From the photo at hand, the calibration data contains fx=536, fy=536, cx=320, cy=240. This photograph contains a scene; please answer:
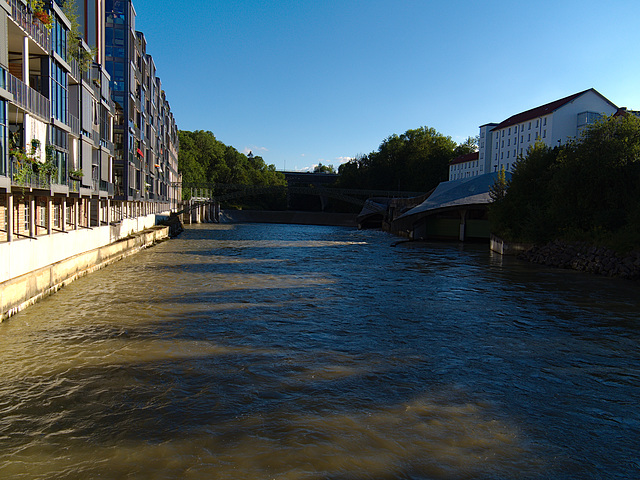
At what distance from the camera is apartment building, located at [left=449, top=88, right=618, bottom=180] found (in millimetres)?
76875

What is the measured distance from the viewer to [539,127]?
82500 millimetres

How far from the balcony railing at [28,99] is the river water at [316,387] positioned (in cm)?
687

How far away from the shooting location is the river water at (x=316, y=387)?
22.8 feet

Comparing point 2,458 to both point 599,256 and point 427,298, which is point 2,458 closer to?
point 427,298

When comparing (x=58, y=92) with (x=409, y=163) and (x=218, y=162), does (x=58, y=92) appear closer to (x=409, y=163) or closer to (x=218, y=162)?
→ (x=409, y=163)

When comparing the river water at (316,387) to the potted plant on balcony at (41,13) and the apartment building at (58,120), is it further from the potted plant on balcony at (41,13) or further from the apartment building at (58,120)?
the potted plant on balcony at (41,13)

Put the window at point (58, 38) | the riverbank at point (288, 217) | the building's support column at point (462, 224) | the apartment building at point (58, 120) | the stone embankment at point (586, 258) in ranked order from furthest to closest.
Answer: the riverbank at point (288, 217), the building's support column at point (462, 224), the stone embankment at point (586, 258), the window at point (58, 38), the apartment building at point (58, 120)

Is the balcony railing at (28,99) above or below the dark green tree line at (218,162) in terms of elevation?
below

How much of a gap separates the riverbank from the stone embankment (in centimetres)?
7658

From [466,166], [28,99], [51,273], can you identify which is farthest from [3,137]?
[466,166]

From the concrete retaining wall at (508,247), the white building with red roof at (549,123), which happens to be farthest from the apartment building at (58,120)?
the white building with red roof at (549,123)

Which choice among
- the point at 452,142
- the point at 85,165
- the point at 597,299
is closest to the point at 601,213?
the point at 597,299

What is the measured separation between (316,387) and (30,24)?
18503 millimetres

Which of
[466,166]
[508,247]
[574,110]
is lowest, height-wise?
[508,247]
